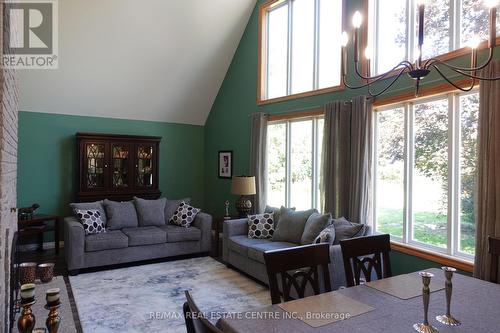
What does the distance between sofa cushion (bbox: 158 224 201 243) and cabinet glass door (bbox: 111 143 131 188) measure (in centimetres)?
150

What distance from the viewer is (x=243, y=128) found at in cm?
627

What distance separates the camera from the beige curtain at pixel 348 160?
388 cm

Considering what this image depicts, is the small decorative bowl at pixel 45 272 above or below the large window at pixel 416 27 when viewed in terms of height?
below

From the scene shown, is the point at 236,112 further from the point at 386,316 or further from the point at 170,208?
the point at 386,316

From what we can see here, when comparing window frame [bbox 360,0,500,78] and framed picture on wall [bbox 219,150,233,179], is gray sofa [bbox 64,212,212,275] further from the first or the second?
window frame [bbox 360,0,500,78]

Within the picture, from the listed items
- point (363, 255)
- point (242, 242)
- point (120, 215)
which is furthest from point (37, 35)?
point (363, 255)

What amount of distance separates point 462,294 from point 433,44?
2633 mm

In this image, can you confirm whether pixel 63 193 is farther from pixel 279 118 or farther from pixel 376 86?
pixel 376 86

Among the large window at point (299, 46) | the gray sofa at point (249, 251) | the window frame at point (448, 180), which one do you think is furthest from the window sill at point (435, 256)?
the large window at point (299, 46)

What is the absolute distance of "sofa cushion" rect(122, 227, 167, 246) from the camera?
4.79 m

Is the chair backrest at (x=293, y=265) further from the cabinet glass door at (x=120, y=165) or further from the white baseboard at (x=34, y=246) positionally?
the white baseboard at (x=34, y=246)

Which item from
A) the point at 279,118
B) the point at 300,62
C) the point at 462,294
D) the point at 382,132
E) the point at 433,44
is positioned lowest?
the point at 462,294

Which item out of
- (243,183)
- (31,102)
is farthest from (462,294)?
(31,102)

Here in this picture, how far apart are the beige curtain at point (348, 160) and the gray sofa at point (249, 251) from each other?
1.67ft
